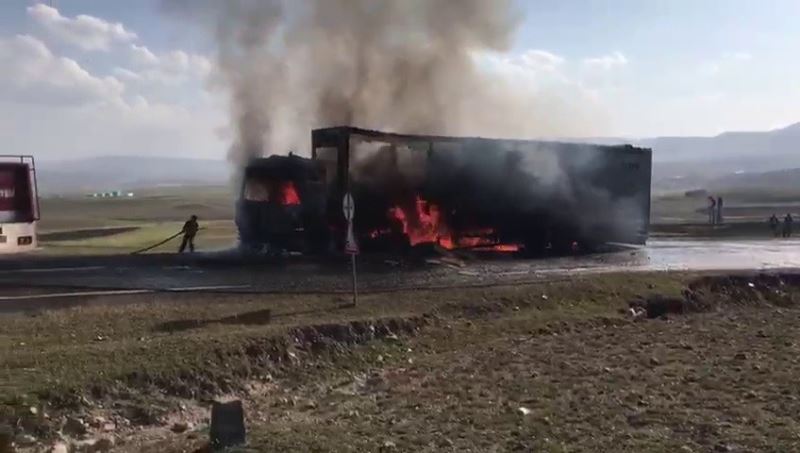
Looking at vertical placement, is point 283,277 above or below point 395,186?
below

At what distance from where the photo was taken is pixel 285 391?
9.85 metres

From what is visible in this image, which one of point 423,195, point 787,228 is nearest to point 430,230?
point 423,195

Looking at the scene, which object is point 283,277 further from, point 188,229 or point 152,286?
point 188,229

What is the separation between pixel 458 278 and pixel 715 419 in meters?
9.30

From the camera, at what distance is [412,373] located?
1029 cm

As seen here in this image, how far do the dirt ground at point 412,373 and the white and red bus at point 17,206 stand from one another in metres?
8.22

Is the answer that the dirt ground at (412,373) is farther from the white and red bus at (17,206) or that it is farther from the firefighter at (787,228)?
the firefighter at (787,228)

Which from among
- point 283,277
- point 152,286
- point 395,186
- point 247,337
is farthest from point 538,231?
point 247,337

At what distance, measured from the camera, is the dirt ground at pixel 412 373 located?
7.51 metres

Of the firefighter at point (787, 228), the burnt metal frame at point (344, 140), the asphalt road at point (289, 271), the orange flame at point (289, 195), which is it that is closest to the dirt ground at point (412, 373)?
the asphalt road at point (289, 271)

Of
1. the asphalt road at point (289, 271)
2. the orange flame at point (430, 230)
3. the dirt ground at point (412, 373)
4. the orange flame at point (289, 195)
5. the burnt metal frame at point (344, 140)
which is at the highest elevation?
the burnt metal frame at point (344, 140)

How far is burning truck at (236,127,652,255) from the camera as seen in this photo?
20.0 m

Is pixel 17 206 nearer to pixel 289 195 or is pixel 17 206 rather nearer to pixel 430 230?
pixel 289 195

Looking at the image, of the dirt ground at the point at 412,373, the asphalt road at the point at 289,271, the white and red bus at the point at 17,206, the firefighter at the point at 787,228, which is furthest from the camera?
the firefighter at the point at 787,228
